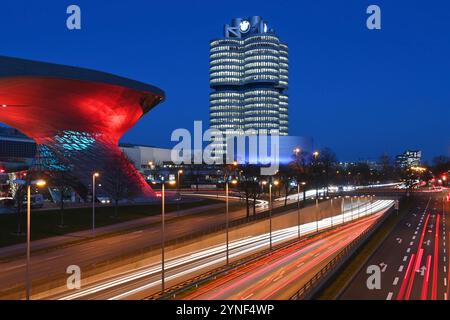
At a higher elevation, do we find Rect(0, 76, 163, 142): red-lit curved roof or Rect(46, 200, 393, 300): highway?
Rect(0, 76, 163, 142): red-lit curved roof

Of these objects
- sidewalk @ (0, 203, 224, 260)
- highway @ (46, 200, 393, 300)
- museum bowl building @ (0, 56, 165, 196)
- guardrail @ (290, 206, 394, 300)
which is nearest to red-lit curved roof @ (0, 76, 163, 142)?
museum bowl building @ (0, 56, 165, 196)

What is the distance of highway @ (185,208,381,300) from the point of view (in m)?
20.5

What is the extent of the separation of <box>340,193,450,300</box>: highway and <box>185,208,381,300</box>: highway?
2394mm

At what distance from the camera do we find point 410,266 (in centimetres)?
3006

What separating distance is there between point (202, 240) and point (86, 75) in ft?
97.1

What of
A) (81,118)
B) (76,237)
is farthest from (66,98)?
(76,237)

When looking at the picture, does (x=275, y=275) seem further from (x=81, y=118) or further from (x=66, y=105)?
(x=81, y=118)

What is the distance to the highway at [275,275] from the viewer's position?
20.5m

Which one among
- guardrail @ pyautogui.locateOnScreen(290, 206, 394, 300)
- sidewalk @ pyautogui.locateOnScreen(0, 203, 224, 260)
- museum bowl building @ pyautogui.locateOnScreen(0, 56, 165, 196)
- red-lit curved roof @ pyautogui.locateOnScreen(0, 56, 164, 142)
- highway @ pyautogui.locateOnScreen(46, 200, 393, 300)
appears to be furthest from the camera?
museum bowl building @ pyautogui.locateOnScreen(0, 56, 165, 196)

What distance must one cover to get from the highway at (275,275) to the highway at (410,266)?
2.39 meters

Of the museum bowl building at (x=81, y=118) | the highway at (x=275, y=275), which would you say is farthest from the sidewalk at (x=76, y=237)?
the highway at (x=275, y=275)

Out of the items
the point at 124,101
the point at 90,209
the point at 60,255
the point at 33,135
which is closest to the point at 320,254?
the point at 60,255

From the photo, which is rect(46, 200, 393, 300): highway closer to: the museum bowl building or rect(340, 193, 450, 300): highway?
rect(340, 193, 450, 300): highway

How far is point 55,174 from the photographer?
65.1m
